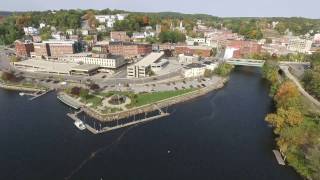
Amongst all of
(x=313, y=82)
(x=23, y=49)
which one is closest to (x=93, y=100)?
(x=313, y=82)

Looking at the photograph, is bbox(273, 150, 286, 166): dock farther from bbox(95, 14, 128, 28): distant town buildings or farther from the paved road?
bbox(95, 14, 128, 28): distant town buildings

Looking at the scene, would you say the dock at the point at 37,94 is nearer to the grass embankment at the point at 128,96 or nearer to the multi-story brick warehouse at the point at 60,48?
the grass embankment at the point at 128,96

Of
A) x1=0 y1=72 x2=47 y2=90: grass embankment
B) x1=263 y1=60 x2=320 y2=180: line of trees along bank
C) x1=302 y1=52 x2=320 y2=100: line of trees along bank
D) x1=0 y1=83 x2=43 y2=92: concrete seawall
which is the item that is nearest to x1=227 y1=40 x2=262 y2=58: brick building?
x1=302 y1=52 x2=320 y2=100: line of trees along bank

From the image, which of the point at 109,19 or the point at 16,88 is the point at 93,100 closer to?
the point at 16,88

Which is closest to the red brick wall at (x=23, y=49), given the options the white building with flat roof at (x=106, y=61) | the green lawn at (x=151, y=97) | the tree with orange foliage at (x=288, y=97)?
the white building with flat roof at (x=106, y=61)

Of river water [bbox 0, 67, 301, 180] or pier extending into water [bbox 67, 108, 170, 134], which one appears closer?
river water [bbox 0, 67, 301, 180]

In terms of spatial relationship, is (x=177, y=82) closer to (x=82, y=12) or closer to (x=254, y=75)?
(x=254, y=75)

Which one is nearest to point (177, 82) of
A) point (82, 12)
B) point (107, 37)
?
point (107, 37)
